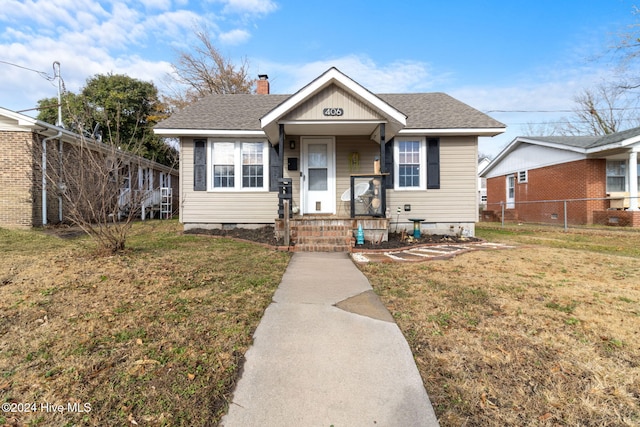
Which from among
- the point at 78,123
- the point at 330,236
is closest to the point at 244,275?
the point at 330,236

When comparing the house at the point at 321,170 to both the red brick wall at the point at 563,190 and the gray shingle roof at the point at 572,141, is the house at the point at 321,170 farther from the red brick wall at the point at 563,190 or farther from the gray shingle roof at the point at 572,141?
the gray shingle roof at the point at 572,141

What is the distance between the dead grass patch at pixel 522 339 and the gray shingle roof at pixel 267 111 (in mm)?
5330

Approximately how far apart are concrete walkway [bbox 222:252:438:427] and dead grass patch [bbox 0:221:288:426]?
18 cm

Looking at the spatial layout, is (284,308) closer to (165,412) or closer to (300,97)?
(165,412)

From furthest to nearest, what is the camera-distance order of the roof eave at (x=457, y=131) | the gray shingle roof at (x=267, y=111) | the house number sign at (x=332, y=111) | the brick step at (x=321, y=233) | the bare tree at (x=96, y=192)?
the gray shingle roof at (x=267, y=111), the roof eave at (x=457, y=131), the house number sign at (x=332, y=111), the brick step at (x=321, y=233), the bare tree at (x=96, y=192)

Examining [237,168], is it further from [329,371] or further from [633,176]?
[633,176]

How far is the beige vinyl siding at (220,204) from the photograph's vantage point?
9.27m

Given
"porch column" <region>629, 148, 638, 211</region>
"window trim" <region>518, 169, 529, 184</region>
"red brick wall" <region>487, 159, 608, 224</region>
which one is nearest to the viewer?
"porch column" <region>629, 148, 638, 211</region>

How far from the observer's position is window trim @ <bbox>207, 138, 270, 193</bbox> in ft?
30.4

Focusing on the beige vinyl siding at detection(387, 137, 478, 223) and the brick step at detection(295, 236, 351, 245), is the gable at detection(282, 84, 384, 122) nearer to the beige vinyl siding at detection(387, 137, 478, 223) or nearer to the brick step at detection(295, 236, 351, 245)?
the beige vinyl siding at detection(387, 137, 478, 223)

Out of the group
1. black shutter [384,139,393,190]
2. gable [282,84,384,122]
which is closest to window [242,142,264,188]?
gable [282,84,384,122]

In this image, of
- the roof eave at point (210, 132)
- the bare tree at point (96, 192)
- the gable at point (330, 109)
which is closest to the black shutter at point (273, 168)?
the roof eave at point (210, 132)

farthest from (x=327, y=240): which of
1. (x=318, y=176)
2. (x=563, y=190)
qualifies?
(x=563, y=190)

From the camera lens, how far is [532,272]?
4934 millimetres
